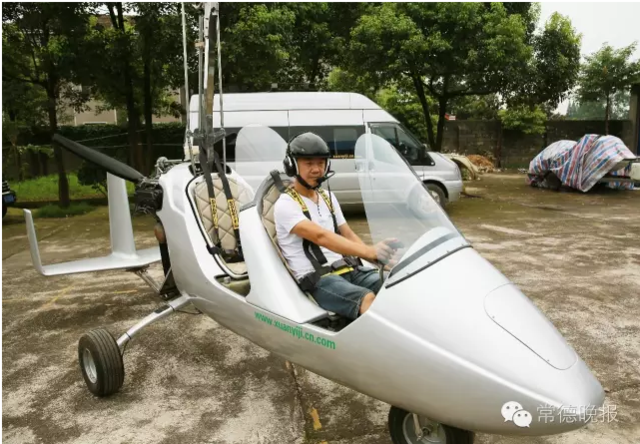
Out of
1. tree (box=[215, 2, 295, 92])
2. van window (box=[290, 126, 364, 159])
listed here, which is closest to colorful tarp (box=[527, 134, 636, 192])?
van window (box=[290, 126, 364, 159])

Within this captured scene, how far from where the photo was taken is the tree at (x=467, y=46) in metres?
12.0

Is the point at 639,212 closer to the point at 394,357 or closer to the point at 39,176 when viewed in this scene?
the point at 394,357

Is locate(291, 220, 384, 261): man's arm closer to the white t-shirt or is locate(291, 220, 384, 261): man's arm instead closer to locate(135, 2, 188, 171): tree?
the white t-shirt

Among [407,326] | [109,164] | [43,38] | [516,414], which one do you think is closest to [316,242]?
[407,326]

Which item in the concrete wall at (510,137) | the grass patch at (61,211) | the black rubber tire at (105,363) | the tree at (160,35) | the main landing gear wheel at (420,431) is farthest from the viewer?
the concrete wall at (510,137)

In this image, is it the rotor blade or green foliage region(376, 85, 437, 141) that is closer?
the rotor blade

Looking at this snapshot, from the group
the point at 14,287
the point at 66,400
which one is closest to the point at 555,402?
the point at 66,400

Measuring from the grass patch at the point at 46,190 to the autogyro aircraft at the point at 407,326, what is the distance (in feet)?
34.5

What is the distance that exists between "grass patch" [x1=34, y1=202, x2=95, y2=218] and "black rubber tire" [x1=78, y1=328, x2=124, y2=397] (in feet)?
27.7

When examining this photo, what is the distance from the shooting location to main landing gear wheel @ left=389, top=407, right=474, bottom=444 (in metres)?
2.31

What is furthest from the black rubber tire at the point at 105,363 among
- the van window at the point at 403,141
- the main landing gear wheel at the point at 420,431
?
the van window at the point at 403,141

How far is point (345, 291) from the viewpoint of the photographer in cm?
265

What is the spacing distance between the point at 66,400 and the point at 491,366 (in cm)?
275

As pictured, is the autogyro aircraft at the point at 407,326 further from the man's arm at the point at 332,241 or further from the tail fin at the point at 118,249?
the tail fin at the point at 118,249
